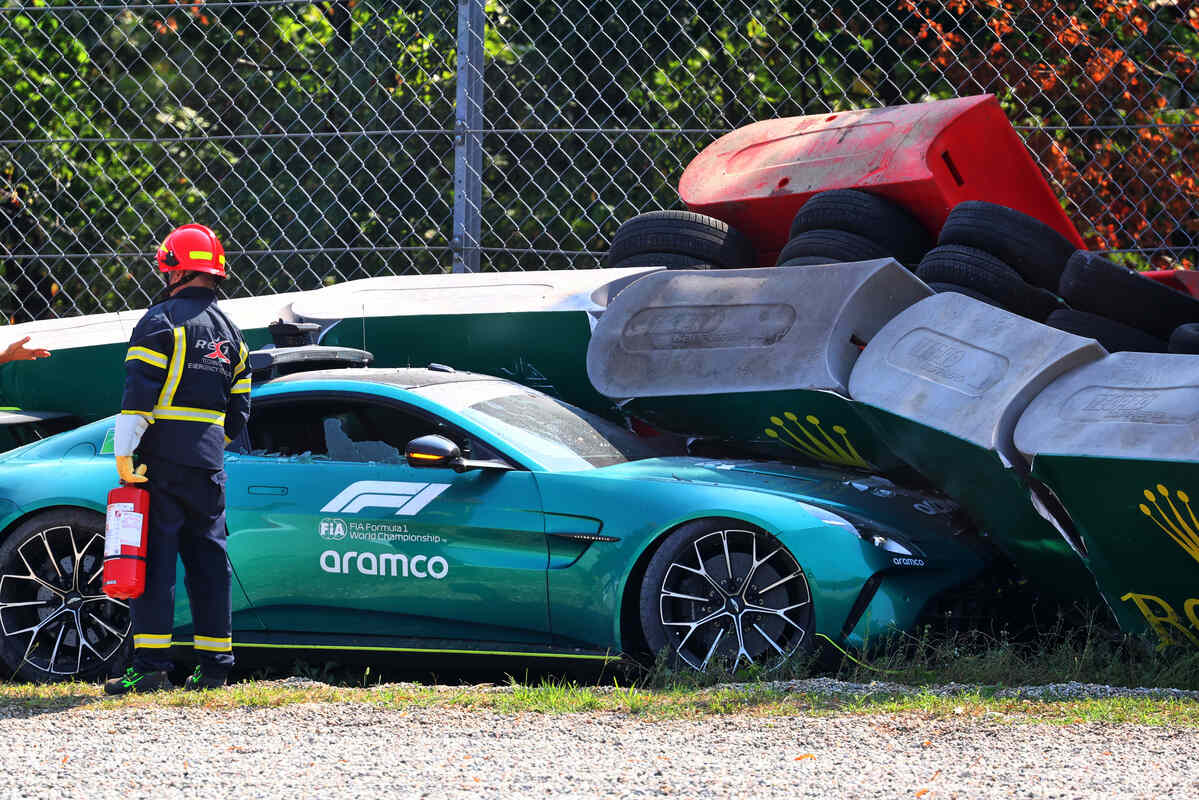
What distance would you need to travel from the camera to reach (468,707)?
566 cm

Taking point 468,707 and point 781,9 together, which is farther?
point 781,9

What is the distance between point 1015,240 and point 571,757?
164 inches

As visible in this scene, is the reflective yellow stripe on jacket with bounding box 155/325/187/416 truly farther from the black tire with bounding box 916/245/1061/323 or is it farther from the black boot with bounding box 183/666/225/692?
the black tire with bounding box 916/245/1061/323

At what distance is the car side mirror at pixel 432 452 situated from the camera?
21.5 feet

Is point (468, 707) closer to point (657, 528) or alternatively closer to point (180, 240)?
point (657, 528)

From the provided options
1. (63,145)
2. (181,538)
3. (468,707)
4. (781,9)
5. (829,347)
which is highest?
(781,9)

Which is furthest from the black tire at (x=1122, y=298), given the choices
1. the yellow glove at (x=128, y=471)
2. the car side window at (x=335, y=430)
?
the yellow glove at (x=128, y=471)

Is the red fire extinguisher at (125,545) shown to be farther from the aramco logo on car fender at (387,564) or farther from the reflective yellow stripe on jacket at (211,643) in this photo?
the aramco logo on car fender at (387,564)

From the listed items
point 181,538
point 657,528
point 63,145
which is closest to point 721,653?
point 657,528

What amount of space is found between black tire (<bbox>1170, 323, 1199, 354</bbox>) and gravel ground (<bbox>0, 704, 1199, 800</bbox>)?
248cm

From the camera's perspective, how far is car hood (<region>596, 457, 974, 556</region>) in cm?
659

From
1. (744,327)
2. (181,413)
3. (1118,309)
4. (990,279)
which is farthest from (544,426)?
(1118,309)

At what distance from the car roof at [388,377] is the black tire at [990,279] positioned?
2.30 metres

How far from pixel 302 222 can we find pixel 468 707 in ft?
18.4
